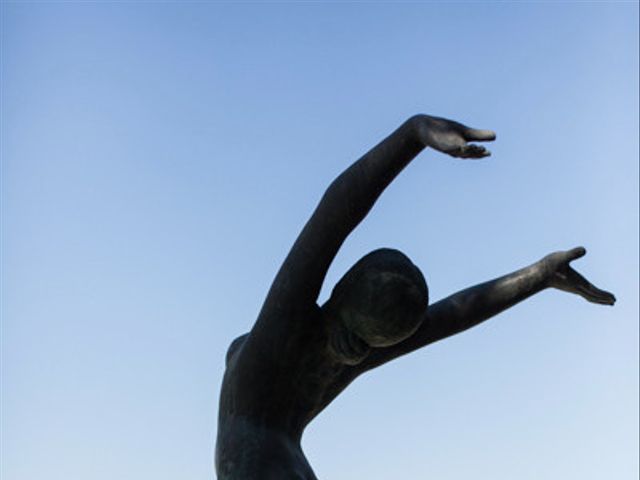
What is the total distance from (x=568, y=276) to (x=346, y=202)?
1.64 metres

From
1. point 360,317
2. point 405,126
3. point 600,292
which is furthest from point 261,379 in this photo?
point 600,292

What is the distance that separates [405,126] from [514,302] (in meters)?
1.49

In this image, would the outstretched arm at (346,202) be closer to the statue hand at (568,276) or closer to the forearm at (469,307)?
the forearm at (469,307)

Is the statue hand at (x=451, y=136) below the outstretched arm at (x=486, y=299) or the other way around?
the other way around

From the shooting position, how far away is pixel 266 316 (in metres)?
4.59

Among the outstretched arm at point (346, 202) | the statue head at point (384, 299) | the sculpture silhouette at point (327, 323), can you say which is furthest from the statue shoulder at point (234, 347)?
the statue head at point (384, 299)

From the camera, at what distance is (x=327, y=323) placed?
15.2 feet

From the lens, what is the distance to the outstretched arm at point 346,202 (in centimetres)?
397

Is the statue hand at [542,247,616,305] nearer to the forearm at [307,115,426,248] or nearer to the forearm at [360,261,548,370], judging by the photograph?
the forearm at [360,261,548,370]

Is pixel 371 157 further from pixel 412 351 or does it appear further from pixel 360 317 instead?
pixel 412 351

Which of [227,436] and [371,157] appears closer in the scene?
[371,157]

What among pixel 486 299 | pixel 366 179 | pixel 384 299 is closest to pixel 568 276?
pixel 486 299

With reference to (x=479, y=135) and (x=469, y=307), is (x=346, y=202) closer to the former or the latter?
(x=479, y=135)

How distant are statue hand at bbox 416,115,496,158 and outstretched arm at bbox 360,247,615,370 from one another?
52.3 inches
